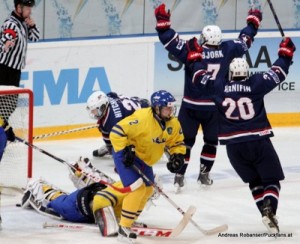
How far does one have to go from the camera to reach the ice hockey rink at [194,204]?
24.0 feet

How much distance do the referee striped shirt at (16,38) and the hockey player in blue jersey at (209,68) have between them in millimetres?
1308

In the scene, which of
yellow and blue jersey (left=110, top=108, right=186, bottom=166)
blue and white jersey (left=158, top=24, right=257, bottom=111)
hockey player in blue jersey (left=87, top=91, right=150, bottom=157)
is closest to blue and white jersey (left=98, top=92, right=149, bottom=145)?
hockey player in blue jersey (left=87, top=91, right=150, bottom=157)

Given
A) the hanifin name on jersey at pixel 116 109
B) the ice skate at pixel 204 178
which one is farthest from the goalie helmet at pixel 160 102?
the ice skate at pixel 204 178

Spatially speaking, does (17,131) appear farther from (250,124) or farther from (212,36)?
(250,124)

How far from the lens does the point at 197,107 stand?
342 inches

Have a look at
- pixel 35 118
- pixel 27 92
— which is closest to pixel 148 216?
pixel 27 92

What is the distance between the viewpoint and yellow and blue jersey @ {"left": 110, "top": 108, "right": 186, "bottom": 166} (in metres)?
7.06

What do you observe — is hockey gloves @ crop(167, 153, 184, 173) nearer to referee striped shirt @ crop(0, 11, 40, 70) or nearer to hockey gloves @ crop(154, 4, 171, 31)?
hockey gloves @ crop(154, 4, 171, 31)

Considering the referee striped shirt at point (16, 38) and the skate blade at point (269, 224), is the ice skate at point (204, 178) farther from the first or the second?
the referee striped shirt at point (16, 38)

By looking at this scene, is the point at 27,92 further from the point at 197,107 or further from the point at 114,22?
the point at 114,22

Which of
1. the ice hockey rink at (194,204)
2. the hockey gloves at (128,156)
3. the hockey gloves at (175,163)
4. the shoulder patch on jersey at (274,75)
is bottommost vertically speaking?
the ice hockey rink at (194,204)

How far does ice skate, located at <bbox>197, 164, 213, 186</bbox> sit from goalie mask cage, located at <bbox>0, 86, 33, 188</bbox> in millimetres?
1321

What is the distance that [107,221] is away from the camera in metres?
7.26

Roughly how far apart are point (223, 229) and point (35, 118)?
9.84ft
